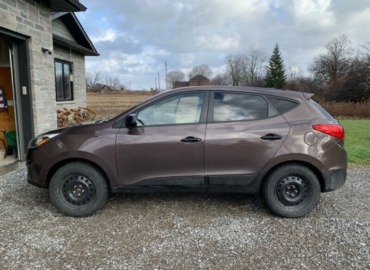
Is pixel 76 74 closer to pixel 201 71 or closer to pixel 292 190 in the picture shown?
pixel 292 190

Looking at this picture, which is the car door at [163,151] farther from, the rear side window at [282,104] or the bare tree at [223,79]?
the bare tree at [223,79]

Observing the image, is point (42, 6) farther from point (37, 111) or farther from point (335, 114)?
point (335, 114)

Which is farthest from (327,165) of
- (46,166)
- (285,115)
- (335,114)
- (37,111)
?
(335,114)

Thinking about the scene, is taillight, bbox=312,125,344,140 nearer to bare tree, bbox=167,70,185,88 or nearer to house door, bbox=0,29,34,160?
house door, bbox=0,29,34,160

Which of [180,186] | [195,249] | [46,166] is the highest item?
[46,166]

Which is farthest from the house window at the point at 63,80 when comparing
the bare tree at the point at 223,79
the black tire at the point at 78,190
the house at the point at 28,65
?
the bare tree at the point at 223,79

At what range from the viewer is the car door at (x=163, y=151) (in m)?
3.45

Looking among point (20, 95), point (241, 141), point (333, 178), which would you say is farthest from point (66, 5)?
point (333, 178)

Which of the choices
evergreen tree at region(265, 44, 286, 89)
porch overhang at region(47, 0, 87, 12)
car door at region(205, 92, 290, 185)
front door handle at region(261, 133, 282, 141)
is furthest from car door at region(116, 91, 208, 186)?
evergreen tree at region(265, 44, 286, 89)

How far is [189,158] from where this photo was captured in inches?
136

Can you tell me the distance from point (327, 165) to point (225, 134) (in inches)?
52.3

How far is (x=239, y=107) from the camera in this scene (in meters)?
3.59

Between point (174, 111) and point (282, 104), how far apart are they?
4.63ft

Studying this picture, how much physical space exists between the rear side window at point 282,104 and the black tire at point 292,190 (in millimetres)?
721
